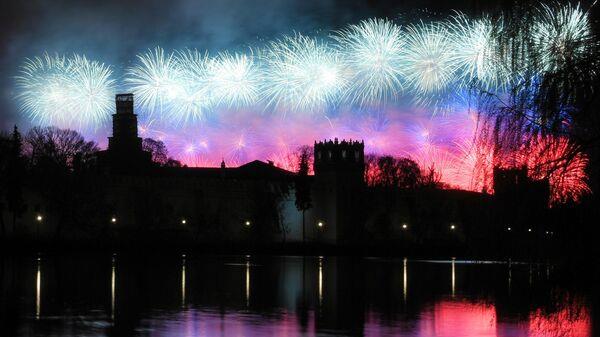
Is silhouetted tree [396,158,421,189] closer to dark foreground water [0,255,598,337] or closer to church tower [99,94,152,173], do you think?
church tower [99,94,152,173]

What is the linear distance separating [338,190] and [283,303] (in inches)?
2761

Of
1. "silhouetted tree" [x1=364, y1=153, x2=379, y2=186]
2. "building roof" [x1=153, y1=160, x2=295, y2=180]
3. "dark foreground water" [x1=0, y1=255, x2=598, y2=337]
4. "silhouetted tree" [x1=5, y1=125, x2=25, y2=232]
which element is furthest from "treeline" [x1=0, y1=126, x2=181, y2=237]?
"dark foreground water" [x1=0, y1=255, x2=598, y2=337]

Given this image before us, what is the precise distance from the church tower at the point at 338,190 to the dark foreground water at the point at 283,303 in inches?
1947

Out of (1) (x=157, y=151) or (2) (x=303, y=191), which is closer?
(2) (x=303, y=191)

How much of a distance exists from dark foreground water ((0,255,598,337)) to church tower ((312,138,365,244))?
49.5 meters

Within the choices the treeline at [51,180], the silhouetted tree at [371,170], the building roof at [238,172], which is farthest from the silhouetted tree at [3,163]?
the silhouetted tree at [371,170]

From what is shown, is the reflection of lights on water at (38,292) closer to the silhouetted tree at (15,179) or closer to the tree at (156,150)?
the silhouetted tree at (15,179)

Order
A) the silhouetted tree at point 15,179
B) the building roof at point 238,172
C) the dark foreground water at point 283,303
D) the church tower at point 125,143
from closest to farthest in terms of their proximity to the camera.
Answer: the dark foreground water at point 283,303 < the silhouetted tree at point 15,179 < the building roof at point 238,172 < the church tower at point 125,143

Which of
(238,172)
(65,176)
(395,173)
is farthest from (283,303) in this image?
(238,172)

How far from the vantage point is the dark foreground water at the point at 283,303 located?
74.9 feet

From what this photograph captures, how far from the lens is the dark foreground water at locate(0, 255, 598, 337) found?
22844 mm

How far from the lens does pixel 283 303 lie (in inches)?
1168

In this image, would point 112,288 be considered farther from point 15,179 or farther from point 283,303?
point 15,179

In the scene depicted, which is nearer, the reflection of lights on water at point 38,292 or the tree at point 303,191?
the reflection of lights on water at point 38,292
